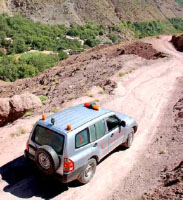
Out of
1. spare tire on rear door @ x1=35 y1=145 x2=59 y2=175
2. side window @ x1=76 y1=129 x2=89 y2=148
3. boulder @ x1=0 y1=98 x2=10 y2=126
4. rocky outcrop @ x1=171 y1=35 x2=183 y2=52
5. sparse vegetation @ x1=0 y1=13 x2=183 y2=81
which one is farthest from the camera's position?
sparse vegetation @ x1=0 y1=13 x2=183 y2=81

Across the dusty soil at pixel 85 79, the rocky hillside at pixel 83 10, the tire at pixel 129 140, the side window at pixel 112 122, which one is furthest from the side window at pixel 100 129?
the rocky hillside at pixel 83 10

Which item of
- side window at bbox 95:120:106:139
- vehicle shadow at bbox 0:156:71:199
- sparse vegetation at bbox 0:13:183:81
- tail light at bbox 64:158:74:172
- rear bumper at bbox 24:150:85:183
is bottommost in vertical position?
sparse vegetation at bbox 0:13:183:81

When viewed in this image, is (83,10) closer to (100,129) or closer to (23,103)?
(23,103)

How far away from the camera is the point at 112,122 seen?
8.06 metres

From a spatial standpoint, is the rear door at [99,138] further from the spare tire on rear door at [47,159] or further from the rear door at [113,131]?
the spare tire on rear door at [47,159]

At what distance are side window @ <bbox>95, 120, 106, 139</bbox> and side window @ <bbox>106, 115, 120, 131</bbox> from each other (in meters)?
0.45

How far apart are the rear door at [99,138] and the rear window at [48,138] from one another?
1060 millimetres

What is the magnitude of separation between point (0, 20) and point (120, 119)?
4061 inches

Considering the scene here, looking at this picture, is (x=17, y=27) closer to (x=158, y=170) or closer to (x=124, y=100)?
(x=124, y=100)

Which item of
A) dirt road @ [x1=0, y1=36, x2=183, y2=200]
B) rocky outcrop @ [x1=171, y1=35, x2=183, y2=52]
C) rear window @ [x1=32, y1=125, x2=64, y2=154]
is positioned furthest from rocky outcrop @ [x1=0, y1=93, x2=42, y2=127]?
rocky outcrop @ [x1=171, y1=35, x2=183, y2=52]

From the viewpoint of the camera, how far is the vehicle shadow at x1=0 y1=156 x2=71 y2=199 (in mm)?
6805

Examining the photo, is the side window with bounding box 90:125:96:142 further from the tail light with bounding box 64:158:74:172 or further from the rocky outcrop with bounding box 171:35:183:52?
the rocky outcrop with bounding box 171:35:183:52

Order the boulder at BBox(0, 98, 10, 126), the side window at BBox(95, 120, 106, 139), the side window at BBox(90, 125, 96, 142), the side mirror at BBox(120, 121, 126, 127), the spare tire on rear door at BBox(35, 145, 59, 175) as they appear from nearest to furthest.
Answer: the spare tire on rear door at BBox(35, 145, 59, 175) < the side window at BBox(90, 125, 96, 142) < the side window at BBox(95, 120, 106, 139) < the side mirror at BBox(120, 121, 126, 127) < the boulder at BBox(0, 98, 10, 126)

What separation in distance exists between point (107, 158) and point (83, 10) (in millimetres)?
119516
